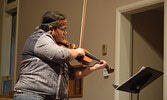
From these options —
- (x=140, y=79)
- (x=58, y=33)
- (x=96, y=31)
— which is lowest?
(x=140, y=79)

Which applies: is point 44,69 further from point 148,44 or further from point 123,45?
point 148,44

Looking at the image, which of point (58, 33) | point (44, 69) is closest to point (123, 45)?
point (58, 33)

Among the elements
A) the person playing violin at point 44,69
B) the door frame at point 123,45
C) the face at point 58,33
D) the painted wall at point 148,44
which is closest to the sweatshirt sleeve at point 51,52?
the person playing violin at point 44,69

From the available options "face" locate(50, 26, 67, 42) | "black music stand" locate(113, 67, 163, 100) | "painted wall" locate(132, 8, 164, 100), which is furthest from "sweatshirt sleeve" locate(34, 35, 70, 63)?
"painted wall" locate(132, 8, 164, 100)

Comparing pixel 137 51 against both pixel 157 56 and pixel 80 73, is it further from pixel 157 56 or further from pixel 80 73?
pixel 80 73

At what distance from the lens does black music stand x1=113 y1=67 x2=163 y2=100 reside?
2.49 m

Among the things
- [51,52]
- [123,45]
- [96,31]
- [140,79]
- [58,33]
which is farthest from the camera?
[96,31]

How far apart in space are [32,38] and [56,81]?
13.5 inches

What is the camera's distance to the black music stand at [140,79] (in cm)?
249

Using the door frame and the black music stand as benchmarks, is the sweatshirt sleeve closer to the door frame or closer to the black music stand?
the black music stand

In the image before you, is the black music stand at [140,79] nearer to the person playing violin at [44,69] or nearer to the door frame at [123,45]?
the person playing violin at [44,69]

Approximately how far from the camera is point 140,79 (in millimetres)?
2596

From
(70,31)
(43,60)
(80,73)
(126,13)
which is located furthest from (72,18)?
(43,60)

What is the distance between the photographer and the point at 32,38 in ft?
6.63
